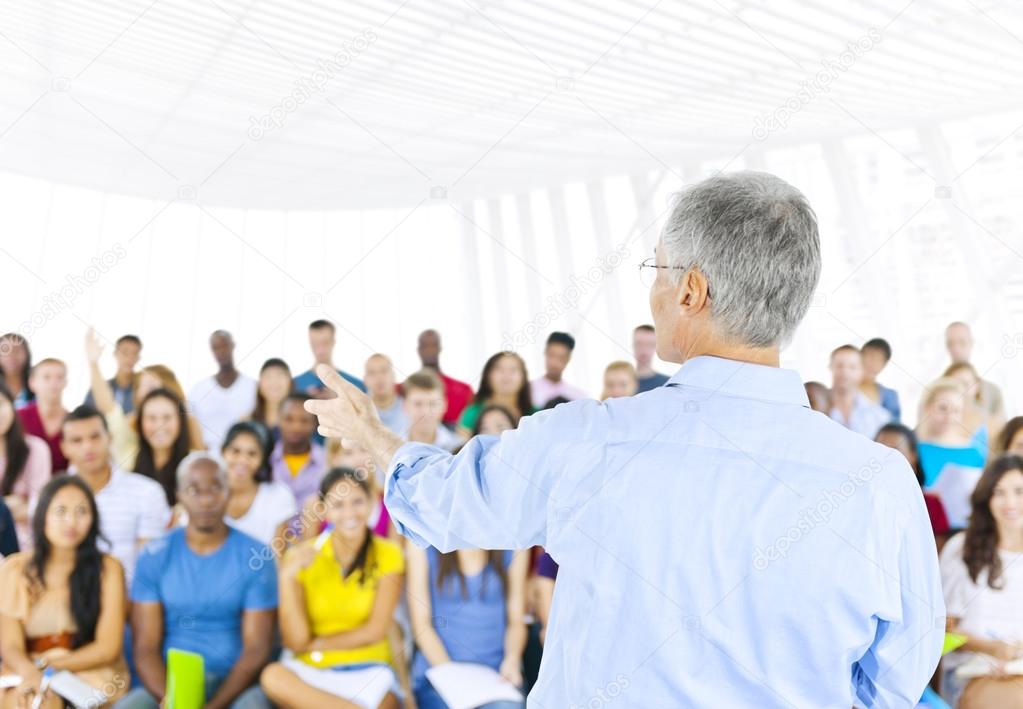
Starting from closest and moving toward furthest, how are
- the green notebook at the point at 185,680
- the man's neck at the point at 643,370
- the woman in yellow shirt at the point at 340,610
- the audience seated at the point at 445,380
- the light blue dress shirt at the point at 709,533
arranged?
1. the light blue dress shirt at the point at 709,533
2. the green notebook at the point at 185,680
3. the woman in yellow shirt at the point at 340,610
4. the audience seated at the point at 445,380
5. the man's neck at the point at 643,370

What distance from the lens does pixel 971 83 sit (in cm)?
515

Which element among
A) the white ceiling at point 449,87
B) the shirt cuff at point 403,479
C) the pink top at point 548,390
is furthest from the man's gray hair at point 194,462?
the white ceiling at point 449,87

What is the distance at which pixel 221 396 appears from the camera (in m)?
3.76

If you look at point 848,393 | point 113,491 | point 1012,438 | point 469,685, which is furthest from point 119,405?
point 1012,438

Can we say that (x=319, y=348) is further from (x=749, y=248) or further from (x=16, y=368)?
(x=749, y=248)

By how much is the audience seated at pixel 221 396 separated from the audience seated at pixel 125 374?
0.74 feet

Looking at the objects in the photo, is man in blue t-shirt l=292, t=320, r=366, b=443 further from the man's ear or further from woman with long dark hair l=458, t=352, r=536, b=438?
the man's ear

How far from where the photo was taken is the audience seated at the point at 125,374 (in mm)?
3551

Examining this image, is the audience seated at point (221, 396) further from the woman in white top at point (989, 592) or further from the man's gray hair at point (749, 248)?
the man's gray hair at point (749, 248)

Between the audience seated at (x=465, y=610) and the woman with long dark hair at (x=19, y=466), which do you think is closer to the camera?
the audience seated at (x=465, y=610)

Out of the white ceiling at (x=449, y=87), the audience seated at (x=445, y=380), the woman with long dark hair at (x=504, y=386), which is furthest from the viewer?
the white ceiling at (x=449, y=87)

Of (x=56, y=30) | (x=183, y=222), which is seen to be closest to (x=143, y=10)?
(x=56, y=30)

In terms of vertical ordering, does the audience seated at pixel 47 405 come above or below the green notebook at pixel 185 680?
above

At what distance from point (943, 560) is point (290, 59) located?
448 centimetres
